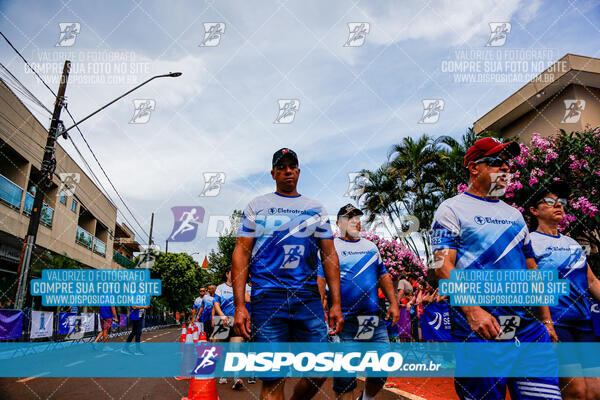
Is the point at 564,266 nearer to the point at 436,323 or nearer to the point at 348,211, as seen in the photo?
the point at 348,211

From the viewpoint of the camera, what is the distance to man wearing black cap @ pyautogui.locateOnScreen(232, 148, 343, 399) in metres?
3.05

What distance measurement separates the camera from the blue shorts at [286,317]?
9.94ft

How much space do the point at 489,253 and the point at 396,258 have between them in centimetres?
2061

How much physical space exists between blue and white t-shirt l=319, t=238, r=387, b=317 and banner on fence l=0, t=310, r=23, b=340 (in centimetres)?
949

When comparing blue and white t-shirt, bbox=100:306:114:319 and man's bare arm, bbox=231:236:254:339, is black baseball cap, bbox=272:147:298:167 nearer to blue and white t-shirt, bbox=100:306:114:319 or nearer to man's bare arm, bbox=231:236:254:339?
man's bare arm, bbox=231:236:254:339

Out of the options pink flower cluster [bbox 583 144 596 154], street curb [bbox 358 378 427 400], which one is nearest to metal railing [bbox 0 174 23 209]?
street curb [bbox 358 378 427 400]

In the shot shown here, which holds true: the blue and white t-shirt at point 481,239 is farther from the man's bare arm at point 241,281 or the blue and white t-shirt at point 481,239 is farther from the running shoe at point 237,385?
the running shoe at point 237,385

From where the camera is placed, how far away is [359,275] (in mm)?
4711

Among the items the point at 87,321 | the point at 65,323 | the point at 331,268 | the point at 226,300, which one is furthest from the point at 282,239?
the point at 87,321

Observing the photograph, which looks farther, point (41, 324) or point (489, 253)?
point (41, 324)

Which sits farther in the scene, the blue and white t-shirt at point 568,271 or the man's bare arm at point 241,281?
the blue and white t-shirt at point 568,271

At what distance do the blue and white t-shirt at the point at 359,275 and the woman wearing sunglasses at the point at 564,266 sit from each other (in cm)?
167

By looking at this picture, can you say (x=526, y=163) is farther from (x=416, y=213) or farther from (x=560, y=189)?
(x=416, y=213)

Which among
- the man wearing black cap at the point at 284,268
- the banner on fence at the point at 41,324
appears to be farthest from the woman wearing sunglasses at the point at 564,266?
the banner on fence at the point at 41,324
